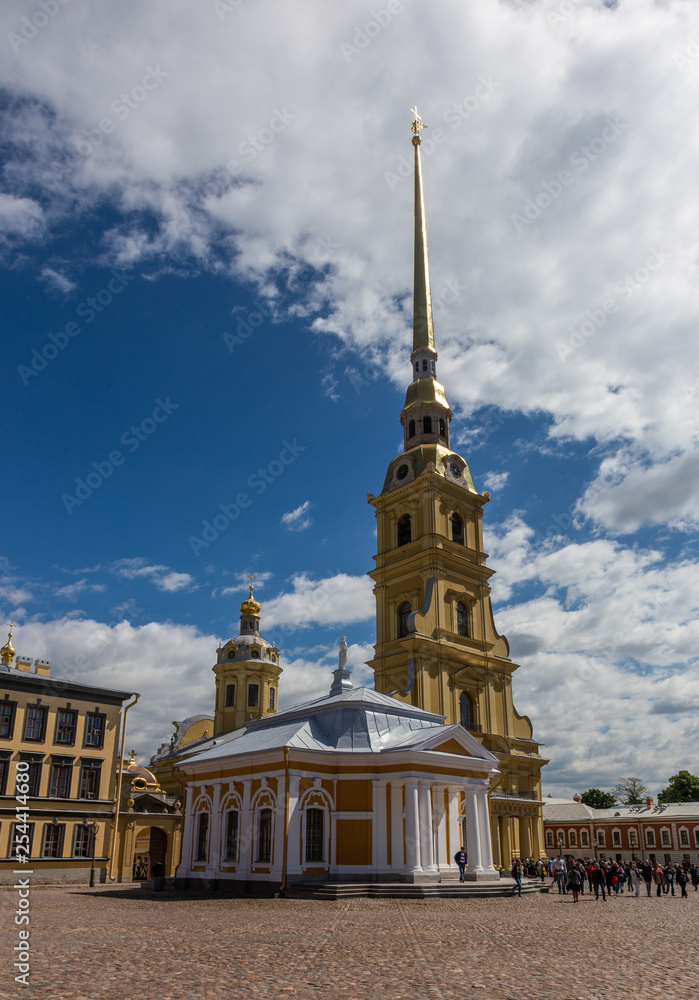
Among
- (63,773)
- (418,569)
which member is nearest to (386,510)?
(418,569)

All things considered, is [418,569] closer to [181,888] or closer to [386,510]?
[386,510]

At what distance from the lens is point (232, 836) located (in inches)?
1059

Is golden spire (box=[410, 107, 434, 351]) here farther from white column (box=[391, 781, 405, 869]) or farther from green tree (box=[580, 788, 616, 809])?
green tree (box=[580, 788, 616, 809])

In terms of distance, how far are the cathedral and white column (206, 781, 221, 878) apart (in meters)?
0.06

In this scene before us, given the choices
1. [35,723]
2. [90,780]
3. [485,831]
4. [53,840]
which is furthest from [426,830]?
[35,723]

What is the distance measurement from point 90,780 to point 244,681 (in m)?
28.9

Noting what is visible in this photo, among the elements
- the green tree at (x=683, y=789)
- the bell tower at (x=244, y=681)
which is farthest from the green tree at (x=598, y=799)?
the bell tower at (x=244, y=681)

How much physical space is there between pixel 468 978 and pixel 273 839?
1686 cm

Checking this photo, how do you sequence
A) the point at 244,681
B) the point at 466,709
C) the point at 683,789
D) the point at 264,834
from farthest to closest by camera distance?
the point at 683,789 < the point at 244,681 < the point at 466,709 < the point at 264,834

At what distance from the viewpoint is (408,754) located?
25469 mm

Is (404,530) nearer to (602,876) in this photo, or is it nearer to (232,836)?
(232,836)

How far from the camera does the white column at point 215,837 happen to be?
26.8 m

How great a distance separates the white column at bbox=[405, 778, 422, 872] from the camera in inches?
967

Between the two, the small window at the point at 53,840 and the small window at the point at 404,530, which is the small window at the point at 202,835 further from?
the small window at the point at 404,530
